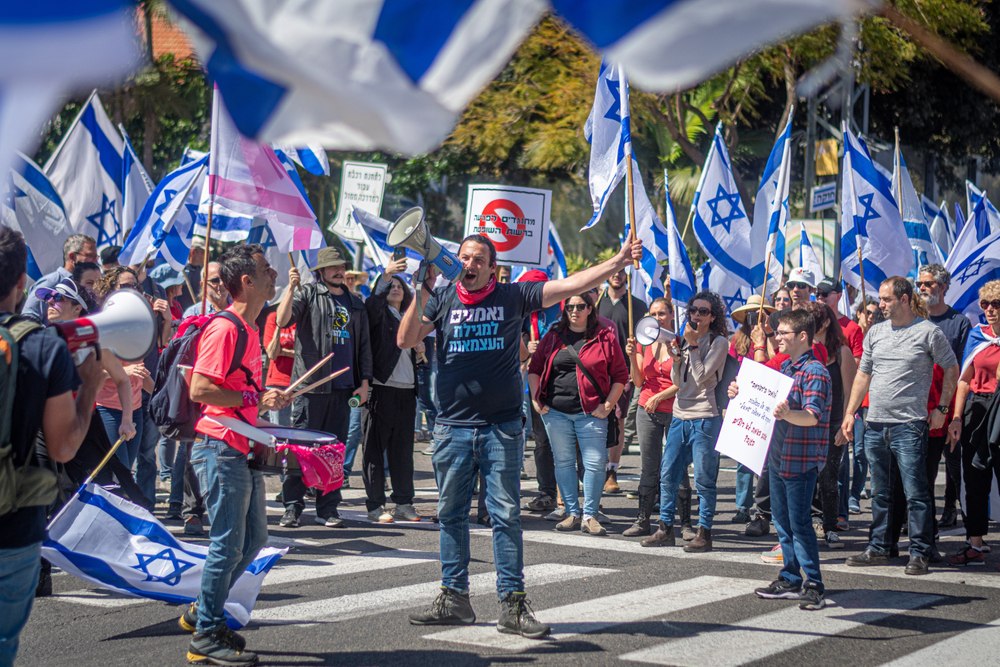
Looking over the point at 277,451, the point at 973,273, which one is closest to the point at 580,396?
the point at 277,451

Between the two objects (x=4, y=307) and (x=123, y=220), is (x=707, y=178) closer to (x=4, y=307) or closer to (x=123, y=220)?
(x=123, y=220)

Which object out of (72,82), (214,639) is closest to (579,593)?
(214,639)

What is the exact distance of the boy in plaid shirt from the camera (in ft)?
24.0

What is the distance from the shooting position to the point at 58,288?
759 centimetres

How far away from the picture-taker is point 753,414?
7793mm

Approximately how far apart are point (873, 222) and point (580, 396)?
15.1ft

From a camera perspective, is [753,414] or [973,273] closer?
[753,414]

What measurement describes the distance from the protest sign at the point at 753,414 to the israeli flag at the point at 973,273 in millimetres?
6417

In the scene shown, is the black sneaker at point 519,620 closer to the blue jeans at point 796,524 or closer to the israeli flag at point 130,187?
the blue jeans at point 796,524

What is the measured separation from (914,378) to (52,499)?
606cm

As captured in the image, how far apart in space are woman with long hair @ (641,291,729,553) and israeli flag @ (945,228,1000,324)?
496 centimetres

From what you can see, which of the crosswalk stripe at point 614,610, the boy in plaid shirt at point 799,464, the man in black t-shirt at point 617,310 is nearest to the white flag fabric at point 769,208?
the man in black t-shirt at point 617,310

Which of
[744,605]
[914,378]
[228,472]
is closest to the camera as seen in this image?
[228,472]

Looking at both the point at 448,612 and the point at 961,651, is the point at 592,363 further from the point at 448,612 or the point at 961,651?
the point at 961,651
